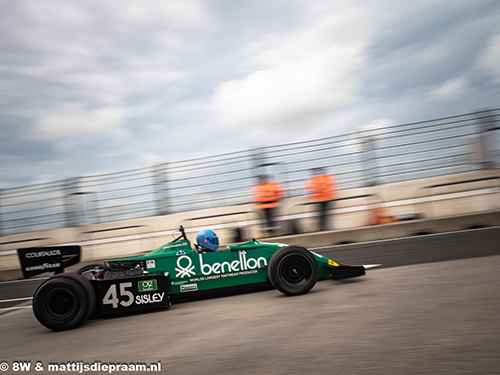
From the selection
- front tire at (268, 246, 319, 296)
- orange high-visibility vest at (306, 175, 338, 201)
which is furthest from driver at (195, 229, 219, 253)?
orange high-visibility vest at (306, 175, 338, 201)

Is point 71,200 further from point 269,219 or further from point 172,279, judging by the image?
point 172,279

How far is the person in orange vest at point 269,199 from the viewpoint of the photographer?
38.7ft

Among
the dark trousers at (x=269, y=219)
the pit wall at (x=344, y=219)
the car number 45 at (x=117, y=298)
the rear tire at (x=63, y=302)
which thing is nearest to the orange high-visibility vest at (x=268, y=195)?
the dark trousers at (x=269, y=219)

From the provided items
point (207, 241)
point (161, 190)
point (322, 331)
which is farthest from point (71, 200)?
point (322, 331)

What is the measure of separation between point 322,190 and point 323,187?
85 mm

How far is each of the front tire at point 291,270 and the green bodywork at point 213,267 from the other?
1.10 ft

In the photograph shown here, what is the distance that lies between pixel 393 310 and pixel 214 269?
7.77 feet

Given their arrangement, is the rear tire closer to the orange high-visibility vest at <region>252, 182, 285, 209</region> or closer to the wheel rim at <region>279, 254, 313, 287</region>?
the wheel rim at <region>279, 254, 313, 287</region>

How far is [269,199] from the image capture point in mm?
11883

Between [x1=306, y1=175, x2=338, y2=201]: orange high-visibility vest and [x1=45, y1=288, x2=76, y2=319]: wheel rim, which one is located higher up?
[x1=306, y1=175, x2=338, y2=201]: orange high-visibility vest

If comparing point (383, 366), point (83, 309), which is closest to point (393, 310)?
point (383, 366)

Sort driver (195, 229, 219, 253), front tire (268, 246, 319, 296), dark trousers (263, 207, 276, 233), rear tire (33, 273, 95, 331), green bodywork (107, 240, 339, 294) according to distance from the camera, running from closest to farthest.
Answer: rear tire (33, 273, 95, 331) → front tire (268, 246, 319, 296) → green bodywork (107, 240, 339, 294) → driver (195, 229, 219, 253) → dark trousers (263, 207, 276, 233)

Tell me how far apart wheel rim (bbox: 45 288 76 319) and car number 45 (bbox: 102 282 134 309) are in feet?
1.28

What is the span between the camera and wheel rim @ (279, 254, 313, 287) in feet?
17.6
